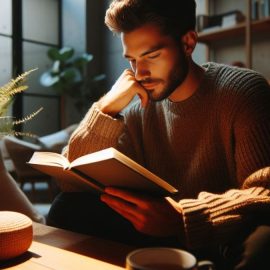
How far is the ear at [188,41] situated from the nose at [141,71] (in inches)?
6.9

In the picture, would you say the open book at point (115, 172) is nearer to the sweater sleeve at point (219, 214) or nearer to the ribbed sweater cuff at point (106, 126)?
the sweater sleeve at point (219, 214)

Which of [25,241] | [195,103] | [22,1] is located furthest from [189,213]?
[22,1]

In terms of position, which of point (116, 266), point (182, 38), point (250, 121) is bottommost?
point (116, 266)

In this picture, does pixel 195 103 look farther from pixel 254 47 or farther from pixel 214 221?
pixel 254 47

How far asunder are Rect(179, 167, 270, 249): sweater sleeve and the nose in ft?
1.77

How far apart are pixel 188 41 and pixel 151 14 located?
181mm

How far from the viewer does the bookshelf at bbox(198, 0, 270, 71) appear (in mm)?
3111

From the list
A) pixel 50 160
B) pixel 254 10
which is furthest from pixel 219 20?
pixel 50 160

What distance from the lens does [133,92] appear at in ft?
4.29

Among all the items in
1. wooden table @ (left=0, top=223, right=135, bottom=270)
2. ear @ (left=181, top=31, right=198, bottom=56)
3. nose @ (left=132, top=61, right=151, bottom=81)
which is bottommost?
wooden table @ (left=0, top=223, right=135, bottom=270)

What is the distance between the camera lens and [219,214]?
81 centimetres

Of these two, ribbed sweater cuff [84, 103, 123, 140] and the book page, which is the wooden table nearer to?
the book page

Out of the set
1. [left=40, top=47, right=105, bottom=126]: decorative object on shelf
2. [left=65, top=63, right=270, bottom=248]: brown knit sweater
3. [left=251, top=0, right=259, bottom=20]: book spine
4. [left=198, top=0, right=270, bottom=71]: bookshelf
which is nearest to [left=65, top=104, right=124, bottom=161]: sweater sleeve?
[left=65, top=63, right=270, bottom=248]: brown knit sweater

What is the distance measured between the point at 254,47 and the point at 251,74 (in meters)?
2.51
